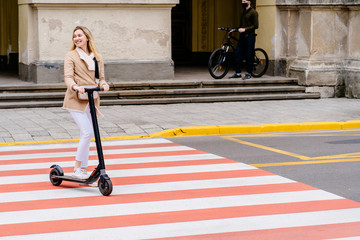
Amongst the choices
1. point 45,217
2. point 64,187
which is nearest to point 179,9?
point 64,187

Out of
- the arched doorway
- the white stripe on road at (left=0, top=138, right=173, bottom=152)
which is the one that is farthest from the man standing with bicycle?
the arched doorway

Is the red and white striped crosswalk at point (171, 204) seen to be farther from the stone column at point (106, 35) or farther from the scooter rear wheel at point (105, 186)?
the stone column at point (106, 35)

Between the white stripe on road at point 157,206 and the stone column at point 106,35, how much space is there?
9680 millimetres

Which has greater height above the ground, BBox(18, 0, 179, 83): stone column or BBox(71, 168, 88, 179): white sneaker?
BBox(18, 0, 179, 83): stone column

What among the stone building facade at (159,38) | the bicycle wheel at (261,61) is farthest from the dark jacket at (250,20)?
the stone building facade at (159,38)

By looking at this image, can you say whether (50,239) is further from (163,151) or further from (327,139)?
(327,139)

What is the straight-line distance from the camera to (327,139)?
1174 centimetres

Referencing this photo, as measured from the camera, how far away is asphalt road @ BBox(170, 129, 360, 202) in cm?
839

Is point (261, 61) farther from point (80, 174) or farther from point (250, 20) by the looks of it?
point (80, 174)

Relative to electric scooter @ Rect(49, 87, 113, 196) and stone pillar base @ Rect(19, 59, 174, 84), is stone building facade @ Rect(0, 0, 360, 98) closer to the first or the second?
stone pillar base @ Rect(19, 59, 174, 84)

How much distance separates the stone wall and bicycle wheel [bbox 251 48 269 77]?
604 millimetres

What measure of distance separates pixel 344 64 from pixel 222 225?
40.4 ft

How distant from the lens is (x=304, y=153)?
1034 centimetres

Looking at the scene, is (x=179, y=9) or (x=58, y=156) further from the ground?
(x=179, y=9)
